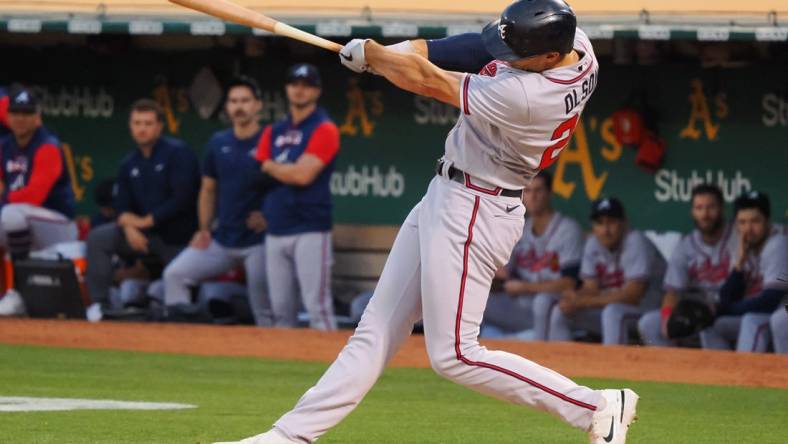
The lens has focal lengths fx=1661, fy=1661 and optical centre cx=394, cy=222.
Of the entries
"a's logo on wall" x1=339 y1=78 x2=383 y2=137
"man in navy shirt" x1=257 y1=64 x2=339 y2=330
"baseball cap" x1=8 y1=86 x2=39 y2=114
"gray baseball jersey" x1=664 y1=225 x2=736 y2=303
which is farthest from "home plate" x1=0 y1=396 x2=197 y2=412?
"a's logo on wall" x1=339 y1=78 x2=383 y2=137

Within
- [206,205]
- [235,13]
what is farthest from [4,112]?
[235,13]

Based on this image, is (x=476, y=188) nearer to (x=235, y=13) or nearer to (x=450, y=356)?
(x=450, y=356)

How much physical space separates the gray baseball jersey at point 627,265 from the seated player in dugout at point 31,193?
140 inches

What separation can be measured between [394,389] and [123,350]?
2.40 m

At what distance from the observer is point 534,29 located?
15.9ft

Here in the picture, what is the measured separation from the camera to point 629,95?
35.6 ft

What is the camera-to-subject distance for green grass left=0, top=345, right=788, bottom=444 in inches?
237

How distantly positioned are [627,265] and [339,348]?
1.78 m

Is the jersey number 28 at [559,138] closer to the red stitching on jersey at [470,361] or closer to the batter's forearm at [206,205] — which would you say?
the red stitching on jersey at [470,361]

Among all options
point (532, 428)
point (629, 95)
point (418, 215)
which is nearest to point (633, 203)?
point (629, 95)

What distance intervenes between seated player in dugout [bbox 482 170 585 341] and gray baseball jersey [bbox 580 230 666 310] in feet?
0.53

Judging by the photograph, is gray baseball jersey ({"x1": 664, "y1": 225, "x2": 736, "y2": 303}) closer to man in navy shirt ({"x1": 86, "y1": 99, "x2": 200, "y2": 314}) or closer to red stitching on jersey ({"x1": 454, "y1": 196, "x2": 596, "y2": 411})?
man in navy shirt ({"x1": 86, "y1": 99, "x2": 200, "y2": 314})

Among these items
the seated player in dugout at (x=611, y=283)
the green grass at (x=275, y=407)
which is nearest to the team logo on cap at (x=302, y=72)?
the green grass at (x=275, y=407)

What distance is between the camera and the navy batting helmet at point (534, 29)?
4.85 meters
